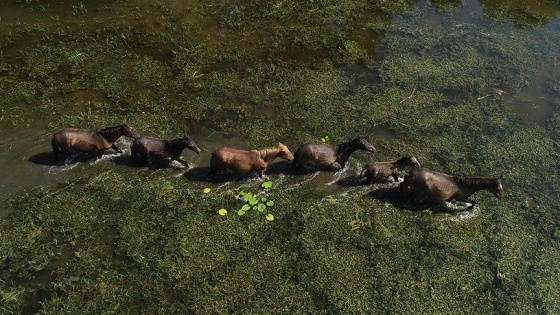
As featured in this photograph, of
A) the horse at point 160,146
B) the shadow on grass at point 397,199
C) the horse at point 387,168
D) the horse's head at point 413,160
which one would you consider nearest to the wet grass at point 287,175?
the shadow on grass at point 397,199

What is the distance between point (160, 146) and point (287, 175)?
3.00 meters

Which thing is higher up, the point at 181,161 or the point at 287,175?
the point at 181,161

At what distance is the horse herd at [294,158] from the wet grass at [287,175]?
444 millimetres

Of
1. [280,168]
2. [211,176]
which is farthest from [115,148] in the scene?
[280,168]

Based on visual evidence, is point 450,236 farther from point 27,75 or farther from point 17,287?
point 27,75

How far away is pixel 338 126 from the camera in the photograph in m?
11.8

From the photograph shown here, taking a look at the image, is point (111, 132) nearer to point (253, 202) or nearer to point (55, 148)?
point (55, 148)

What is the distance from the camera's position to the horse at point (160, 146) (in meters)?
10.0

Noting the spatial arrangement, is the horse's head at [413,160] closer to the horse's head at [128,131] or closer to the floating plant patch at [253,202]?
the floating plant patch at [253,202]

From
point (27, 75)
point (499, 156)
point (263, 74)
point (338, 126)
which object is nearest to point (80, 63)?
point (27, 75)

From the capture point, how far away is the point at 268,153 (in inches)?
400

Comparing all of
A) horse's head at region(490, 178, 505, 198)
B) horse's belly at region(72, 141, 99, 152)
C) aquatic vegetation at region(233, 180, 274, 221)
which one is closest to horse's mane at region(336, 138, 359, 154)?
aquatic vegetation at region(233, 180, 274, 221)

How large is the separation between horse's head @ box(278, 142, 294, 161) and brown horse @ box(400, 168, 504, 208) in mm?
2732

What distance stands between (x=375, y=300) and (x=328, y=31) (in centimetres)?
965
